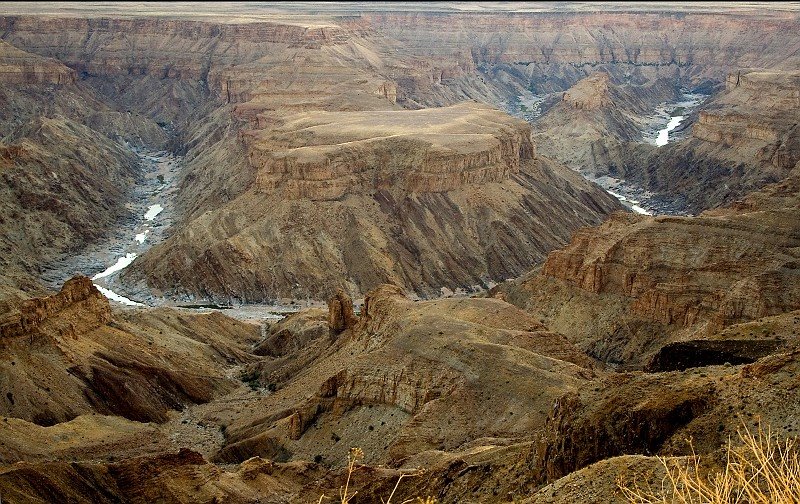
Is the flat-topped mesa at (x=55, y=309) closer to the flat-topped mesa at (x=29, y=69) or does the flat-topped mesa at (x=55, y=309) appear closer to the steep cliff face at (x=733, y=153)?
the steep cliff face at (x=733, y=153)

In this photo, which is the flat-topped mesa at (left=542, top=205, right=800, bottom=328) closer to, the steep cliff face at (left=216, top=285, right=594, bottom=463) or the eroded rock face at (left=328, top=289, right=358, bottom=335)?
the steep cliff face at (left=216, top=285, right=594, bottom=463)

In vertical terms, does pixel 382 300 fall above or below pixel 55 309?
above

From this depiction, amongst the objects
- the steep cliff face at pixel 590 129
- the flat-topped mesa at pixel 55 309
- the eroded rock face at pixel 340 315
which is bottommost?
the steep cliff face at pixel 590 129

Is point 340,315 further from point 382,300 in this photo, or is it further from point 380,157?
point 380,157

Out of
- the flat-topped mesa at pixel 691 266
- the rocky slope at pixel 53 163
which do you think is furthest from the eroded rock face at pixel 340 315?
the rocky slope at pixel 53 163

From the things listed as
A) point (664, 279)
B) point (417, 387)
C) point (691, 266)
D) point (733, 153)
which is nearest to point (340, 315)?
point (417, 387)
